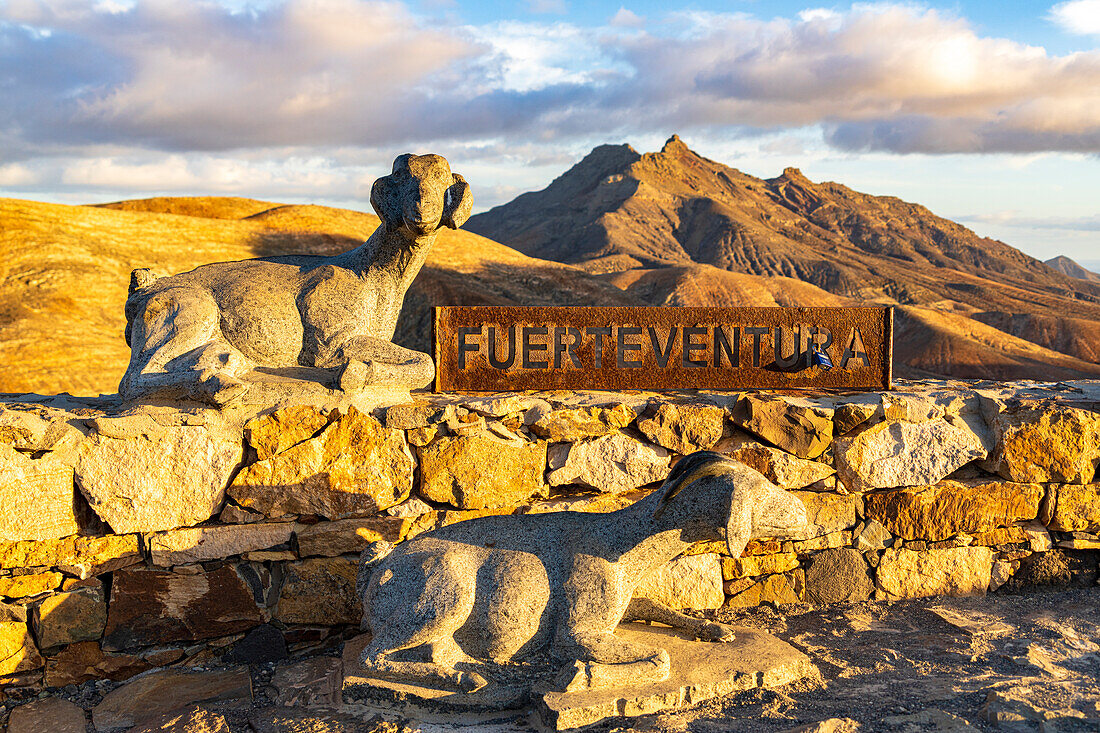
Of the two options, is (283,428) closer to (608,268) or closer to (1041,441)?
(1041,441)

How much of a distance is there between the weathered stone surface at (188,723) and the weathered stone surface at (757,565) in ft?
7.69

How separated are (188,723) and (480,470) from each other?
4.94 ft

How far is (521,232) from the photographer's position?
63.7 meters

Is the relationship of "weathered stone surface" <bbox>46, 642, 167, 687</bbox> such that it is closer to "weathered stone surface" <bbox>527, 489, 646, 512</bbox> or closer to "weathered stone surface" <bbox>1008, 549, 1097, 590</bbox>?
"weathered stone surface" <bbox>527, 489, 646, 512</bbox>

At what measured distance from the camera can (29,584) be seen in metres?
3.30

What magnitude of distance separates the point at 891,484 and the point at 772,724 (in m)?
1.75

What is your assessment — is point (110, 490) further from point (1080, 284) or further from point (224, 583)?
point (1080, 284)

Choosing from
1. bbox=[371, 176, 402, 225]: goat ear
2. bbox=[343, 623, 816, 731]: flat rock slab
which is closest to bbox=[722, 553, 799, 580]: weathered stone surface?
bbox=[343, 623, 816, 731]: flat rock slab

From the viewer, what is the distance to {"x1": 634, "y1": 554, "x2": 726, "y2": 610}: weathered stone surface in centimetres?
391

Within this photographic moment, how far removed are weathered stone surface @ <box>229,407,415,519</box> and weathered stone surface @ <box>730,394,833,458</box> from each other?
161 cm

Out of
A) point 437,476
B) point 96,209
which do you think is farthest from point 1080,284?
point 437,476

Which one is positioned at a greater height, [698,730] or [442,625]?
[442,625]

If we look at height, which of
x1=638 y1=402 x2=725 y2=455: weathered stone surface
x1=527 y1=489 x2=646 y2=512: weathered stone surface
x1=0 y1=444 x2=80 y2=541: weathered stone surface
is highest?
x1=638 y1=402 x2=725 y2=455: weathered stone surface

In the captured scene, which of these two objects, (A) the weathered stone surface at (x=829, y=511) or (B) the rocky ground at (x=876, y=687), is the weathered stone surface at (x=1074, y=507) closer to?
(B) the rocky ground at (x=876, y=687)
